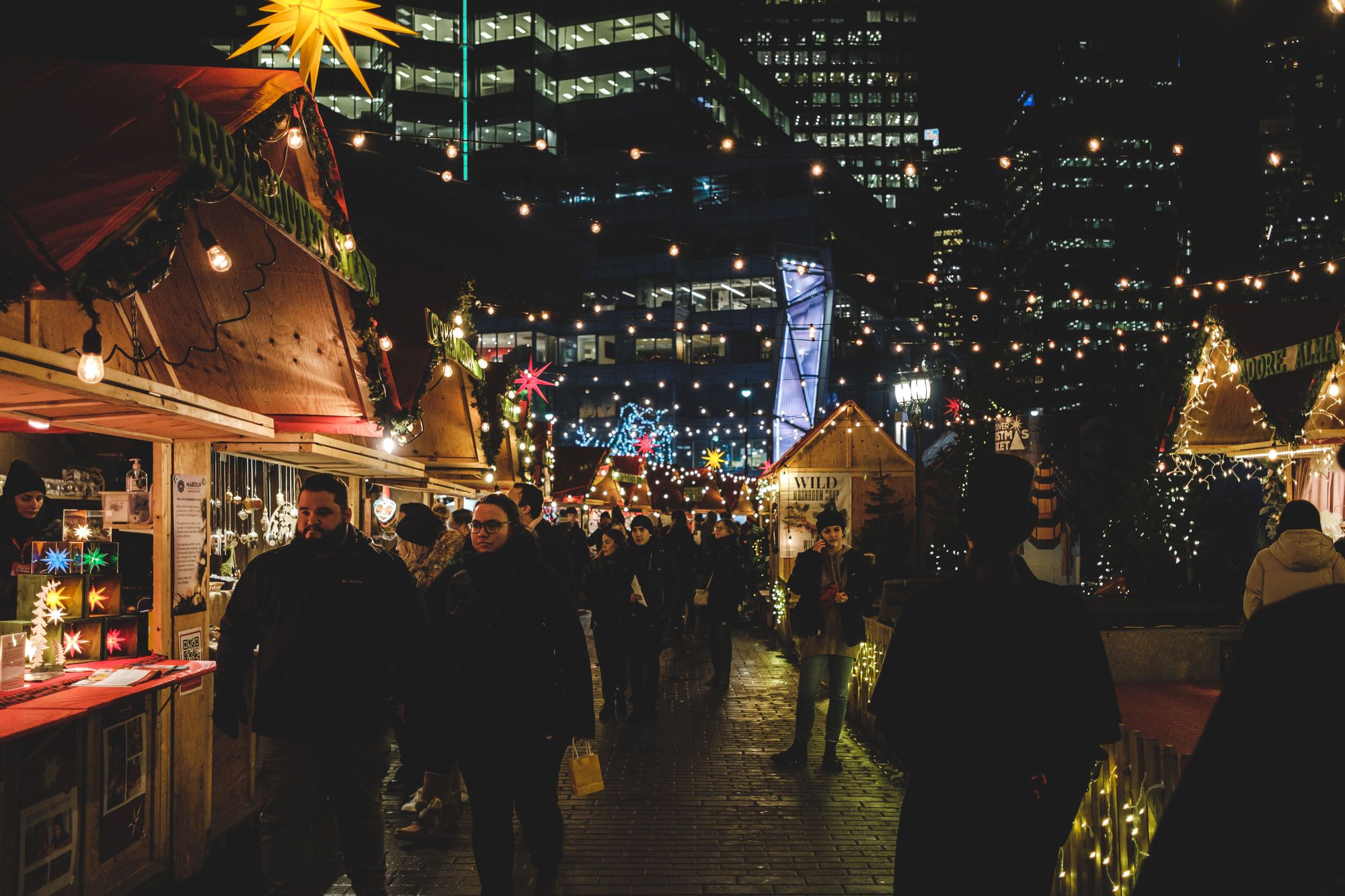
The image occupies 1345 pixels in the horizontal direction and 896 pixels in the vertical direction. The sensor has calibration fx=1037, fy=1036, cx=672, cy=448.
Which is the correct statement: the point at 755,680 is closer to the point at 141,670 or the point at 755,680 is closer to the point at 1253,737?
the point at 141,670

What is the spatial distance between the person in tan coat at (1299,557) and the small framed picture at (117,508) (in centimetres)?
812

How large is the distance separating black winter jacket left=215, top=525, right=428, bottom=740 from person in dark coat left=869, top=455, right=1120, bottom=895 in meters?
2.58

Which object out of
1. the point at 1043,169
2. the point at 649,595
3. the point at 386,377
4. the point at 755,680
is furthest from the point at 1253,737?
the point at 1043,169

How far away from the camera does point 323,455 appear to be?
7.87 m

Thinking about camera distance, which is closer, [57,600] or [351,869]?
[351,869]

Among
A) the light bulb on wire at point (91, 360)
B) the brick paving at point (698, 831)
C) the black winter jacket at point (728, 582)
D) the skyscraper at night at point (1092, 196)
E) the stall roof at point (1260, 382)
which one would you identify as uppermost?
the skyscraper at night at point (1092, 196)

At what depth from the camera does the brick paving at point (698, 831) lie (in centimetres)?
550

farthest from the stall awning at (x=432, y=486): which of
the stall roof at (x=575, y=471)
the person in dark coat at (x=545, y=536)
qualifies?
the stall roof at (x=575, y=471)

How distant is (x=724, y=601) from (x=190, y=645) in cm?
706

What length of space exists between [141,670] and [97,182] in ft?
8.57

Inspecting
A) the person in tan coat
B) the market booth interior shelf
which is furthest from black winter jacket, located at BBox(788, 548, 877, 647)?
the market booth interior shelf

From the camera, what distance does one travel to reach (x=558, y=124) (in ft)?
235

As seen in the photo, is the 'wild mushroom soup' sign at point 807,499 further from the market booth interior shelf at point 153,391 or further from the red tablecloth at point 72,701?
the red tablecloth at point 72,701

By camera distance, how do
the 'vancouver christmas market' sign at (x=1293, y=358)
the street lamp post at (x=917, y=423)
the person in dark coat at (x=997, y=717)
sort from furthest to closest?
the street lamp post at (x=917, y=423) < the 'vancouver christmas market' sign at (x=1293, y=358) < the person in dark coat at (x=997, y=717)
